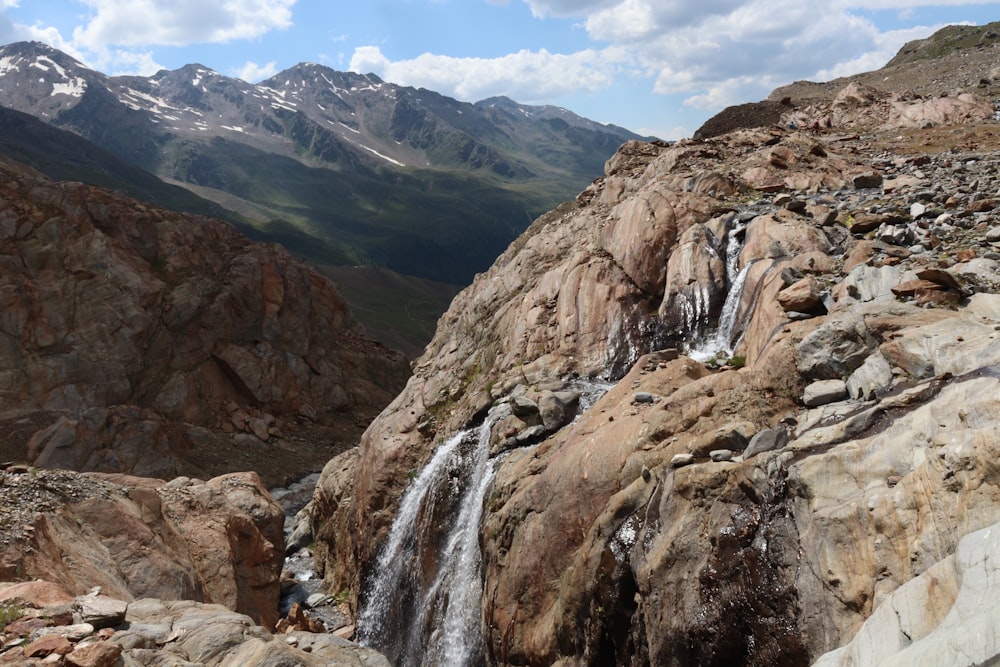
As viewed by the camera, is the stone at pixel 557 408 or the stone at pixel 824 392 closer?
the stone at pixel 824 392

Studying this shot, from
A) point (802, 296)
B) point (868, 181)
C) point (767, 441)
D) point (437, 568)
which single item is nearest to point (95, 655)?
point (437, 568)

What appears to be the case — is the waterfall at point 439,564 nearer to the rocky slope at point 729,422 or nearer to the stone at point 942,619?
the rocky slope at point 729,422

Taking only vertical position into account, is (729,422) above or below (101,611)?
above

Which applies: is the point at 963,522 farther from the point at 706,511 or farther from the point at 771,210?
the point at 771,210

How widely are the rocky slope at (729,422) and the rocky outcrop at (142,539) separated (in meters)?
4.20

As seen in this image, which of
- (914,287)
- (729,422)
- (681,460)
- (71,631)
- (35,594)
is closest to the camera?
(71,631)

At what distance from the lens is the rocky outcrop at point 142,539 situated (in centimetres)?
1812

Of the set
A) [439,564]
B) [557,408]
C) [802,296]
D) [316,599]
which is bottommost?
[316,599]

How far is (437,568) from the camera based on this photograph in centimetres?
2331

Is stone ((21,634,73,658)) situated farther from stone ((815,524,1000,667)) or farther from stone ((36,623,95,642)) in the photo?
stone ((815,524,1000,667))

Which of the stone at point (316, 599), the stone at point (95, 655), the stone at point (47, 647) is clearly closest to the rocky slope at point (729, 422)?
the stone at point (316, 599)

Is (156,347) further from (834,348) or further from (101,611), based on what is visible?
(834,348)

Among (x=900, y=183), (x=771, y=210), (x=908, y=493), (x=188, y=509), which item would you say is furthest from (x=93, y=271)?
(x=908, y=493)

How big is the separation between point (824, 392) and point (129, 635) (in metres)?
15.2
